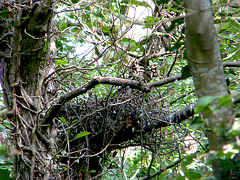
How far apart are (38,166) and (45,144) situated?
8.1 inches

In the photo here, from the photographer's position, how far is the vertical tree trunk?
1040mm

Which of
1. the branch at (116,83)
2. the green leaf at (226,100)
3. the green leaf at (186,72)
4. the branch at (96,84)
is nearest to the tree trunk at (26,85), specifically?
the branch at (96,84)

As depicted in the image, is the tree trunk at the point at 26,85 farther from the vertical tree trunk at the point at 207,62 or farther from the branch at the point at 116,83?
the vertical tree trunk at the point at 207,62

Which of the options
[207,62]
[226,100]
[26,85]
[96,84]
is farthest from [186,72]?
[26,85]

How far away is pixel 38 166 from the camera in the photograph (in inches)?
76.3

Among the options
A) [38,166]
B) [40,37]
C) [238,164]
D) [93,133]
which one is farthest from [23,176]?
[238,164]

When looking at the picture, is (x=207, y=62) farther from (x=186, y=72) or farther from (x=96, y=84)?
(x=96, y=84)

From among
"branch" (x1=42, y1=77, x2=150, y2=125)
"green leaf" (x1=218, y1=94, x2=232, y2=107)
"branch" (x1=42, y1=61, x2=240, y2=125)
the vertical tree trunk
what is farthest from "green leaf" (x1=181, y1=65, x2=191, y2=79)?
"green leaf" (x1=218, y1=94, x2=232, y2=107)

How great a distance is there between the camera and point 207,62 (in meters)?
1.11

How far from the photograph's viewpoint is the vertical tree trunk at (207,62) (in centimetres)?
104

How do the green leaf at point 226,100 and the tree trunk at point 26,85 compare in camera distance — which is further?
the tree trunk at point 26,85

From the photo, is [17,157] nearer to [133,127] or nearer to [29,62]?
[29,62]

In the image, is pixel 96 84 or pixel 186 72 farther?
pixel 96 84

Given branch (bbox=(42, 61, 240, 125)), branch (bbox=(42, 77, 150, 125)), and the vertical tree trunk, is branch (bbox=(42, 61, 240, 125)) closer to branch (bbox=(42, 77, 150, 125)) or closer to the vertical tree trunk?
branch (bbox=(42, 77, 150, 125))
